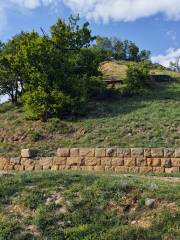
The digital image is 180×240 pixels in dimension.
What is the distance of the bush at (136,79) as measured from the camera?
22922 mm

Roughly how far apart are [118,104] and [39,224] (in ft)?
46.5

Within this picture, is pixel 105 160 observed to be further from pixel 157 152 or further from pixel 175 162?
pixel 175 162

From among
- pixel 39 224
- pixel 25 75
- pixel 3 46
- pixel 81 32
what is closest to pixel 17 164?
pixel 25 75

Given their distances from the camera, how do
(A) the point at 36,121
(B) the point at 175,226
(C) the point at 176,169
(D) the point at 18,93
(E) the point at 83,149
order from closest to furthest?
(B) the point at 175,226 < (C) the point at 176,169 < (E) the point at 83,149 < (A) the point at 36,121 < (D) the point at 18,93

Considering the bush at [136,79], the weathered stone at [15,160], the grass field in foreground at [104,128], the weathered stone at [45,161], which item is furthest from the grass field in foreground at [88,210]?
the bush at [136,79]

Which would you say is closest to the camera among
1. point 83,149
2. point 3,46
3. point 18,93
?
point 83,149

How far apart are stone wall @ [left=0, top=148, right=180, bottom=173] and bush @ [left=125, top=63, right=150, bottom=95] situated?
872 centimetres

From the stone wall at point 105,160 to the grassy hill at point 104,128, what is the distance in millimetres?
669

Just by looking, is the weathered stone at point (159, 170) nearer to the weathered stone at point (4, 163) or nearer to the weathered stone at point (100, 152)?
the weathered stone at point (100, 152)

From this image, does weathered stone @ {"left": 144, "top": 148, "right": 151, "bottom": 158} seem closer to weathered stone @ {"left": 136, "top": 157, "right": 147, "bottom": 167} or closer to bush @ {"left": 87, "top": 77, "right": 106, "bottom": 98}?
weathered stone @ {"left": 136, "top": 157, "right": 147, "bottom": 167}

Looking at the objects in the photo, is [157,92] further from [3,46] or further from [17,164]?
[17,164]

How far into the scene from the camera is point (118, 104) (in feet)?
69.1

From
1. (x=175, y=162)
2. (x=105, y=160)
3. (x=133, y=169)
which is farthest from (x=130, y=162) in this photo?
(x=175, y=162)

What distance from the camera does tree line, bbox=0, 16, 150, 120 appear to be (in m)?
19.2
